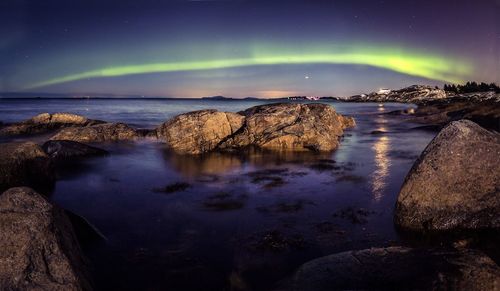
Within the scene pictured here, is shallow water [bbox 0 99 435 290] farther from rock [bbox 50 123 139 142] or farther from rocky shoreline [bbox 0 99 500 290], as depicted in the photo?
rock [bbox 50 123 139 142]

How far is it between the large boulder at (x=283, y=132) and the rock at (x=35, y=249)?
40.4 feet

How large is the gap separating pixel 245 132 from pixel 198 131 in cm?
236

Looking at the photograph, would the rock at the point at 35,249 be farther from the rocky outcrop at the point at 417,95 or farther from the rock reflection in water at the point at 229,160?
the rocky outcrop at the point at 417,95

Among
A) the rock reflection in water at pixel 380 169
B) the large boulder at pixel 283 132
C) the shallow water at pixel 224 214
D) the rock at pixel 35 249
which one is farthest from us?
the large boulder at pixel 283 132

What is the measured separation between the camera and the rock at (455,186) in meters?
6.68

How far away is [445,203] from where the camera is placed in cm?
680

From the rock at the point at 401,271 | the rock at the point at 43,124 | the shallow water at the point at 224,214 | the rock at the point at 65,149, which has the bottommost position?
the shallow water at the point at 224,214

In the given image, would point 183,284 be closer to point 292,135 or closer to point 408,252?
point 408,252

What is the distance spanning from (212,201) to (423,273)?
17.7 ft

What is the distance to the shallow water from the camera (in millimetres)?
5629

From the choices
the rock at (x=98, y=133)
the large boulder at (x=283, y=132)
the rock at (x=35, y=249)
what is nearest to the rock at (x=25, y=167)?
the rock at (x=35, y=249)

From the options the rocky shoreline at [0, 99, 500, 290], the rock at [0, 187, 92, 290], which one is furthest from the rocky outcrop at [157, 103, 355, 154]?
the rock at [0, 187, 92, 290]

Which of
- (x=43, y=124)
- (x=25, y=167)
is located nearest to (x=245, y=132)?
(x=25, y=167)

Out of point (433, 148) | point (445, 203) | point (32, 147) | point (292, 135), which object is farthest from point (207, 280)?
point (292, 135)
